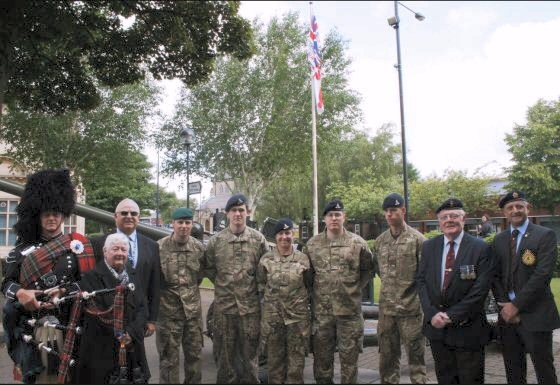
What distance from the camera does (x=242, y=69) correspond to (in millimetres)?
25359

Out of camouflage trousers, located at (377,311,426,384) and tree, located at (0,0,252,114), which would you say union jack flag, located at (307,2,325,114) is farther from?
camouflage trousers, located at (377,311,426,384)

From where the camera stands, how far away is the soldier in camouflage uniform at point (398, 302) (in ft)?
14.2

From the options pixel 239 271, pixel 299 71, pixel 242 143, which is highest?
pixel 299 71

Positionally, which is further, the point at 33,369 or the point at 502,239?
the point at 502,239

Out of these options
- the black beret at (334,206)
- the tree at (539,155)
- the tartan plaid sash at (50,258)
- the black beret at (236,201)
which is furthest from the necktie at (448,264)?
the tree at (539,155)

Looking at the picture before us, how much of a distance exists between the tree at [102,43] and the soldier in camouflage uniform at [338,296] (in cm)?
392

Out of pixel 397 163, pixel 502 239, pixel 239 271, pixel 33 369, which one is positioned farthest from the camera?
pixel 397 163

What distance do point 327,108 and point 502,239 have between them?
74.9 feet

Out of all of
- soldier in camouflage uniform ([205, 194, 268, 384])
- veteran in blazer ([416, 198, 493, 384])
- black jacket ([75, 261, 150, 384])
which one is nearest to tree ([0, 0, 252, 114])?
soldier in camouflage uniform ([205, 194, 268, 384])

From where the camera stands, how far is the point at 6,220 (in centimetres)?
2139

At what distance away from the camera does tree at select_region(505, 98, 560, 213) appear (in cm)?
2750

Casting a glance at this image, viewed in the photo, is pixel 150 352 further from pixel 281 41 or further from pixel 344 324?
pixel 281 41

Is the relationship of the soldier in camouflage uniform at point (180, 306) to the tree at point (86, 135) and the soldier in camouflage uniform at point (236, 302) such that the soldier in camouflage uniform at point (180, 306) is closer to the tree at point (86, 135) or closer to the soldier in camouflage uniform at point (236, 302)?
the soldier in camouflage uniform at point (236, 302)

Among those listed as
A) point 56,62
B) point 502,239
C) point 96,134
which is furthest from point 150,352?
point 96,134
